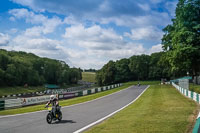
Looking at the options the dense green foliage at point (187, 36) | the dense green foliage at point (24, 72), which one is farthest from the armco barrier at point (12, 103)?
the dense green foliage at point (24, 72)

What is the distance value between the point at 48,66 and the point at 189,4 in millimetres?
94244

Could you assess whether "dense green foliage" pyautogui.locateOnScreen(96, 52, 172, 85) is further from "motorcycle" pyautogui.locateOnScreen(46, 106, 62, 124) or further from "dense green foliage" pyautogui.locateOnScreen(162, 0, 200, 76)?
"motorcycle" pyautogui.locateOnScreen(46, 106, 62, 124)

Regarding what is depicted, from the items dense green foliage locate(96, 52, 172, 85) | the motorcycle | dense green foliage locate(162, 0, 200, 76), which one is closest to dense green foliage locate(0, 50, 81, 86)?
dense green foliage locate(96, 52, 172, 85)

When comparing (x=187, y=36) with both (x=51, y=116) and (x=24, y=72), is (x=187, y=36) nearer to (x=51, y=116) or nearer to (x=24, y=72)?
(x=51, y=116)

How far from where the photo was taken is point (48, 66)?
118688 mm

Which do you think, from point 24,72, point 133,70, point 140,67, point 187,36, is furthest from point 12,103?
point 140,67

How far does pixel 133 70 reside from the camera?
119188 millimetres

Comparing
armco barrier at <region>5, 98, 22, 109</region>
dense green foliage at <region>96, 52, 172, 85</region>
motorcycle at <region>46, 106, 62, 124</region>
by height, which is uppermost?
dense green foliage at <region>96, 52, 172, 85</region>

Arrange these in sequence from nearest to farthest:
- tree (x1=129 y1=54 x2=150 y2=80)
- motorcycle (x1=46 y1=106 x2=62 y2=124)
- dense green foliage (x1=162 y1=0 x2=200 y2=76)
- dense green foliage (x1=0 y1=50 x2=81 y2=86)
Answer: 1. motorcycle (x1=46 y1=106 x2=62 y2=124)
2. dense green foliage (x1=162 y1=0 x2=200 y2=76)
3. dense green foliage (x1=0 y1=50 x2=81 y2=86)
4. tree (x1=129 y1=54 x2=150 y2=80)

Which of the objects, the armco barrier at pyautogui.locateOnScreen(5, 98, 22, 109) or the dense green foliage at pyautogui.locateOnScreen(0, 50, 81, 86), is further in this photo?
the dense green foliage at pyautogui.locateOnScreen(0, 50, 81, 86)

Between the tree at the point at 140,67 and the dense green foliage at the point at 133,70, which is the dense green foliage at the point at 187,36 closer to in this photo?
the dense green foliage at the point at 133,70

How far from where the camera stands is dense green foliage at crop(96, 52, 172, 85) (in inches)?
4456

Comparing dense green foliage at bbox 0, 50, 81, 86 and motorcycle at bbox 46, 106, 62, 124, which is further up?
dense green foliage at bbox 0, 50, 81, 86

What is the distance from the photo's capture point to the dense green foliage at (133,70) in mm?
113188
